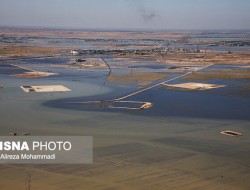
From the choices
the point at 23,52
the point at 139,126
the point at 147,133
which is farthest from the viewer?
the point at 23,52

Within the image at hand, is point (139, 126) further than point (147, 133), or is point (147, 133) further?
point (139, 126)

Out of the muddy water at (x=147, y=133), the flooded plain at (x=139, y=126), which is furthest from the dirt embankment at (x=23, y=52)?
the muddy water at (x=147, y=133)

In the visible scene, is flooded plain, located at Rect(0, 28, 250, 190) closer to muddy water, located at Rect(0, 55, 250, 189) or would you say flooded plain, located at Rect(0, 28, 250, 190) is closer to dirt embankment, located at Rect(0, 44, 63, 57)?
muddy water, located at Rect(0, 55, 250, 189)

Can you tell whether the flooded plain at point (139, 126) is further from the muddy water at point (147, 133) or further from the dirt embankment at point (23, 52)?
the dirt embankment at point (23, 52)

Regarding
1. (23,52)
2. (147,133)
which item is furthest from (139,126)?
(23,52)

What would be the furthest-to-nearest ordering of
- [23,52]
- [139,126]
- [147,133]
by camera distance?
[23,52] < [139,126] < [147,133]

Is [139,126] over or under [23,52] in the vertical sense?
under

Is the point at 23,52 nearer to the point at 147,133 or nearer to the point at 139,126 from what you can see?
the point at 139,126

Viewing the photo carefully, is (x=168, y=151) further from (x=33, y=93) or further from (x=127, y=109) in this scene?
(x=33, y=93)

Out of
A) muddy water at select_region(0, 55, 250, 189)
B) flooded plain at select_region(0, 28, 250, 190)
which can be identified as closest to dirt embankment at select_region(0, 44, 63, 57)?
flooded plain at select_region(0, 28, 250, 190)

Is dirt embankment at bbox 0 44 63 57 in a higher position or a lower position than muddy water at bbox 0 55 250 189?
higher
